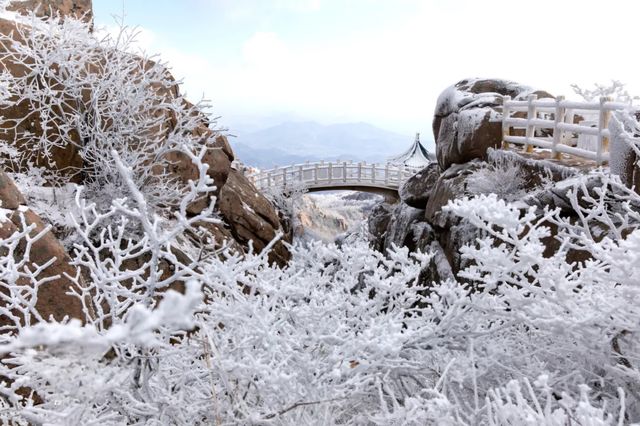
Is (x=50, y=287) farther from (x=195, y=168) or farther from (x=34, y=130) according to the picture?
(x=195, y=168)

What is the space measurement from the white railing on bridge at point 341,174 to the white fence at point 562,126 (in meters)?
12.8

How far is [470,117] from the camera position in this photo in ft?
32.0

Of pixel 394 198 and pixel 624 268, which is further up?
pixel 624 268

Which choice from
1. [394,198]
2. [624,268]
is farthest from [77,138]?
[394,198]

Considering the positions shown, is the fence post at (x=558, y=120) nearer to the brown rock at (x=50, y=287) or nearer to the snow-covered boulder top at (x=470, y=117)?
the snow-covered boulder top at (x=470, y=117)

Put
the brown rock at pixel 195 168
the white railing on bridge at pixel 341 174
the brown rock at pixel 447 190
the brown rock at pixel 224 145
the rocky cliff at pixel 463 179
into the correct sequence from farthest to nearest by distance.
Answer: the white railing on bridge at pixel 341 174, the brown rock at pixel 224 145, the brown rock at pixel 195 168, the brown rock at pixel 447 190, the rocky cliff at pixel 463 179

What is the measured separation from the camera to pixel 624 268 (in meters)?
2.04

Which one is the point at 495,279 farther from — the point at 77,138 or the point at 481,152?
the point at 77,138

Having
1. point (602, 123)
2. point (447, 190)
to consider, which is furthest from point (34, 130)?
point (602, 123)

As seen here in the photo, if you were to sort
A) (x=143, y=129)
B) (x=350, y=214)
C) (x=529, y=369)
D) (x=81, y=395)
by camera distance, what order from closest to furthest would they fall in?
(x=81, y=395) → (x=529, y=369) → (x=143, y=129) → (x=350, y=214)

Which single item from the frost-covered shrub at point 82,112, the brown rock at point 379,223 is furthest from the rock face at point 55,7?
the brown rock at point 379,223

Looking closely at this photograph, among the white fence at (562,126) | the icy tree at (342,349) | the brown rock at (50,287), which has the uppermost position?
the white fence at (562,126)

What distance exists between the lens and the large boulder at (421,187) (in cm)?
1038

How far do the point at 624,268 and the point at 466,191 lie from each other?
621 centimetres
